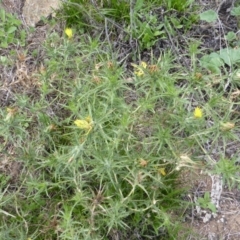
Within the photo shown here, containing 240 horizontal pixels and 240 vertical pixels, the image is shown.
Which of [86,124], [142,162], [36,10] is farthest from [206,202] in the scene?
[36,10]

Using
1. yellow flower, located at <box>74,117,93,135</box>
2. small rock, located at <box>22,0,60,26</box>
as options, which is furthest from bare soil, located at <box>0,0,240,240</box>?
yellow flower, located at <box>74,117,93,135</box>

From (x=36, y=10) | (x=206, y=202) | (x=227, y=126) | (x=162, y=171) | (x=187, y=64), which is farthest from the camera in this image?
(x=36, y=10)

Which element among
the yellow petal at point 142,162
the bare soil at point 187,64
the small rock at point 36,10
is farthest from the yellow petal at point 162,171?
the small rock at point 36,10

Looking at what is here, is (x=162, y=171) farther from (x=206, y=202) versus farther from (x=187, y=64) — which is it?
(x=187, y=64)

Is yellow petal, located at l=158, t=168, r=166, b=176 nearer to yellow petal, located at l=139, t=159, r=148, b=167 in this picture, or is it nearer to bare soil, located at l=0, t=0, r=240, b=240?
yellow petal, located at l=139, t=159, r=148, b=167

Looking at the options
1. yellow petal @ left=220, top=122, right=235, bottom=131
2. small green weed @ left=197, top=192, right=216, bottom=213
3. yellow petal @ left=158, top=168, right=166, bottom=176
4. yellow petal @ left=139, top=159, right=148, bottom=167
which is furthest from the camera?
small green weed @ left=197, top=192, right=216, bottom=213

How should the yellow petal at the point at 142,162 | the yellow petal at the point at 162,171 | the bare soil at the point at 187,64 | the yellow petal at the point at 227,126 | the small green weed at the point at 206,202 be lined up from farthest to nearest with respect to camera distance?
the bare soil at the point at 187,64
the small green weed at the point at 206,202
the yellow petal at the point at 162,171
the yellow petal at the point at 142,162
the yellow petal at the point at 227,126

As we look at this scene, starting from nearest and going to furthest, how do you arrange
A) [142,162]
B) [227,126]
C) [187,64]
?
[227,126] → [142,162] → [187,64]

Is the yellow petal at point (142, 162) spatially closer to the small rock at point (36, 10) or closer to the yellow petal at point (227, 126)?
the yellow petal at point (227, 126)

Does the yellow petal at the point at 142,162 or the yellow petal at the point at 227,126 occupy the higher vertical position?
the yellow petal at the point at 227,126

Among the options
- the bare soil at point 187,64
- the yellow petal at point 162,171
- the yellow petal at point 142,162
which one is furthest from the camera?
the bare soil at point 187,64

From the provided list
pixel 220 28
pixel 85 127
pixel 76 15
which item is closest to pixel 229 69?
pixel 220 28

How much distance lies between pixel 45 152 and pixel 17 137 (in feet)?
0.46

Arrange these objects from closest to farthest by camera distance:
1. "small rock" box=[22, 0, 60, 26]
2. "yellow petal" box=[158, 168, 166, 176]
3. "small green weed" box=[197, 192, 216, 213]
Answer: "yellow petal" box=[158, 168, 166, 176] < "small green weed" box=[197, 192, 216, 213] < "small rock" box=[22, 0, 60, 26]
